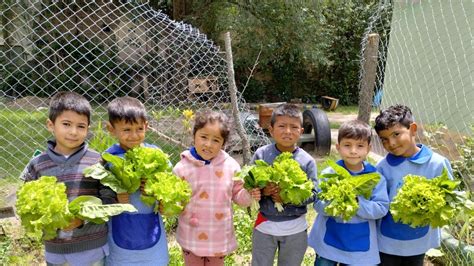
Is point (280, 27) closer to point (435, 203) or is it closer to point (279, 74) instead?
point (279, 74)

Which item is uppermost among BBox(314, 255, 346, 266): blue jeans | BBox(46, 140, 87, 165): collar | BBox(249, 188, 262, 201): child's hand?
BBox(46, 140, 87, 165): collar

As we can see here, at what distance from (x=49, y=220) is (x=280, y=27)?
428 inches

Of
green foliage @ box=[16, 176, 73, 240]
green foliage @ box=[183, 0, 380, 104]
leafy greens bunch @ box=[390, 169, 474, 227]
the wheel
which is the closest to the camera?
green foliage @ box=[16, 176, 73, 240]

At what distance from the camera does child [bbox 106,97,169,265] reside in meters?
2.31

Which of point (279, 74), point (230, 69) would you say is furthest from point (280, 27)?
point (230, 69)

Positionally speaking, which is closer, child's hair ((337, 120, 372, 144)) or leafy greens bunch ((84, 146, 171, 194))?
leafy greens bunch ((84, 146, 171, 194))

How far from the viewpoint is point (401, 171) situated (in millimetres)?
2496

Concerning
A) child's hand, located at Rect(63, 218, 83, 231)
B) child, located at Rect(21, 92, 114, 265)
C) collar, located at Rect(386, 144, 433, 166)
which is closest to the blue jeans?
collar, located at Rect(386, 144, 433, 166)

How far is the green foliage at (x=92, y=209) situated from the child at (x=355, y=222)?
1099 mm

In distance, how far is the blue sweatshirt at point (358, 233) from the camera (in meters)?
2.36

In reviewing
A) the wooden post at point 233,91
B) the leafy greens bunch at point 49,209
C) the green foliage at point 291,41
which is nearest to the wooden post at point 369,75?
the wooden post at point 233,91

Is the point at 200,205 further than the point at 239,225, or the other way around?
the point at 239,225

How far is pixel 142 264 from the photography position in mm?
2322

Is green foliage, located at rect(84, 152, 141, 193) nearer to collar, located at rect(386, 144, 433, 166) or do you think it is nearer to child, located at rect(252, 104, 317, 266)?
child, located at rect(252, 104, 317, 266)
